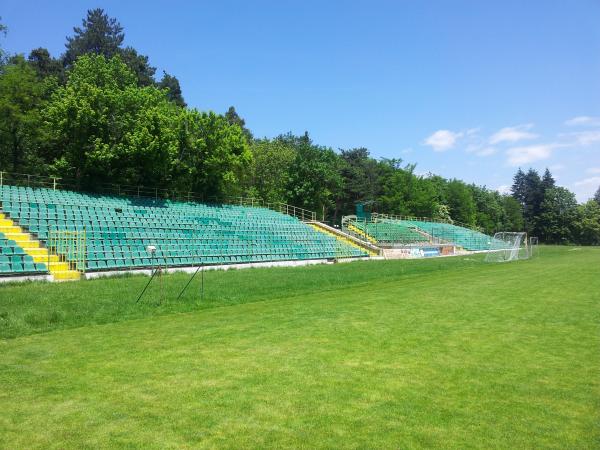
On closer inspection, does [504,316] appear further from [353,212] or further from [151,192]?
[353,212]

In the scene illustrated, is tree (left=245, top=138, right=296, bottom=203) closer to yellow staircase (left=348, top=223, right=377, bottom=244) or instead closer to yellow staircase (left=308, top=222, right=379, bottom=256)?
yellow staircase (left=348, top=223, right=377, bottom=244)

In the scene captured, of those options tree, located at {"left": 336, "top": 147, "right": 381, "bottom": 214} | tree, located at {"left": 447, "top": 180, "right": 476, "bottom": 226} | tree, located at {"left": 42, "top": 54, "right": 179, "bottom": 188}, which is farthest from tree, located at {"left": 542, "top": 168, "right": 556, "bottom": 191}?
tree, located at {"left": 42, "top": 54, "right": 179, "bottom": 188}

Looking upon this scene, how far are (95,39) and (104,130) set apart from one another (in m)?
31.0

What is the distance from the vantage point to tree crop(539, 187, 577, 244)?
100500 mm

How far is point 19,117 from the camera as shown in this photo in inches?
1234

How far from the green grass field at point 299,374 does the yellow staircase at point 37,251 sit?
20.5 ft

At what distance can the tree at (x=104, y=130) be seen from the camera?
3017 centimetres

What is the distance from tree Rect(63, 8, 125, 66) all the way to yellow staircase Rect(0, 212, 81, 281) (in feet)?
133

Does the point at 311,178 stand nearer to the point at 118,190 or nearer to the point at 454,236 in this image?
the point at 454,236

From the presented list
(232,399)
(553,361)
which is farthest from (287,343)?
(553,361)

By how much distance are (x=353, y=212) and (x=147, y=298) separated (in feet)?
205

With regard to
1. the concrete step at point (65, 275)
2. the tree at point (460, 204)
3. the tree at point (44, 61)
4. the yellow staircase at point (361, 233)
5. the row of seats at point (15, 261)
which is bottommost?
the concrete step at point (65, 275)

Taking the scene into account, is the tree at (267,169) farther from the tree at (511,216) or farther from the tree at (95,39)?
the tree at (511,216)

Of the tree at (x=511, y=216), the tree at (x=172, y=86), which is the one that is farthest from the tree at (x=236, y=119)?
the tree at (x=511, y=216)
